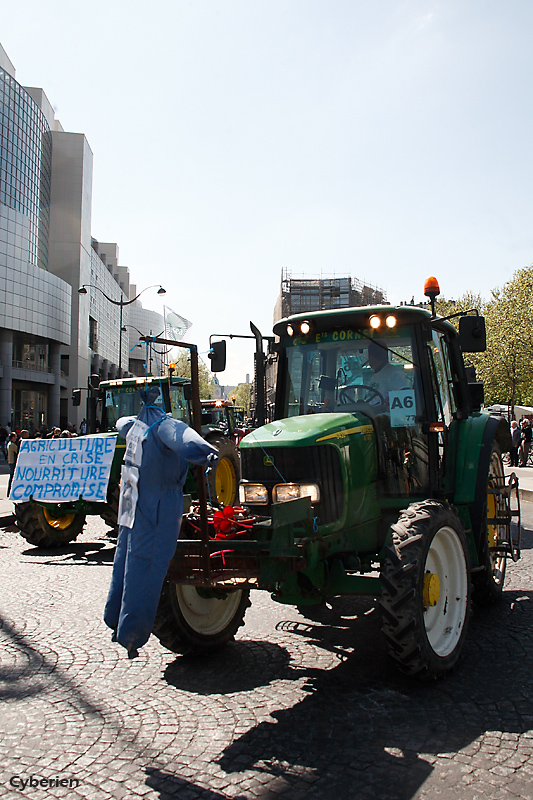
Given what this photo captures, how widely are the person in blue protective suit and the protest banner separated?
216 inches

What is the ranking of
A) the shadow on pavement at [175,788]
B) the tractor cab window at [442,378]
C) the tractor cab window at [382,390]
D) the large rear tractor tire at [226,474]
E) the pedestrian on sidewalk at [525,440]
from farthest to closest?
1. the pedestrian on sidewalk at [525,440]
2. the large rear tractor tire at [226,474]
3. the tractor cab window at [442,378]
4. the tractor cab window at [382,390]
5. the shadow on pavement at [175,788]

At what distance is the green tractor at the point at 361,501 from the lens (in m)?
3.91

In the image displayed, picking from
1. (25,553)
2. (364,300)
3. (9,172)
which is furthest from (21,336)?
(25,553)

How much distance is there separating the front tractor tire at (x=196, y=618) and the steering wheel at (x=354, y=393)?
Answer: 1.71 meters

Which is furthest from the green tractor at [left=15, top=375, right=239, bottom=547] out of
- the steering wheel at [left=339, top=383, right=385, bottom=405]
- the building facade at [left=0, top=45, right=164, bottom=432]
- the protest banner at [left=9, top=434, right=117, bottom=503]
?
the building facade at [left=0, top=45, right=164, bottom=432]

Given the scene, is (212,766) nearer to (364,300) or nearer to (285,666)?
(285,666)

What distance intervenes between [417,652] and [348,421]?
1.60m

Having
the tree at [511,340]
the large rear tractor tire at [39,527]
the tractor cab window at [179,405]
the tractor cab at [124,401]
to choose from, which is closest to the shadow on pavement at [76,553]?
the large rear tractor tire at [39,527]

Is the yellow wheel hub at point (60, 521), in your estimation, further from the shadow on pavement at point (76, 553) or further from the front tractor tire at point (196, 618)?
the front tractor tire at point (196, 618)

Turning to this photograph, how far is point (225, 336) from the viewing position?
18.7 ft

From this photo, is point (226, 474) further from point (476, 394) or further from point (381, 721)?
point (381, 721)

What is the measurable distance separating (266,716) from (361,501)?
1567mm

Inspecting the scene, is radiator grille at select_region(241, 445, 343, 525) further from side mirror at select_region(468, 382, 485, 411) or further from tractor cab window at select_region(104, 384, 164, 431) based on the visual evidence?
tractor cab window at select_region(104, 384, 164, 431)

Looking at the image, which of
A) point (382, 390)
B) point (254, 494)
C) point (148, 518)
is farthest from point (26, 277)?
point (148, 518)
